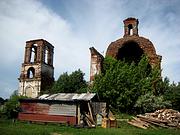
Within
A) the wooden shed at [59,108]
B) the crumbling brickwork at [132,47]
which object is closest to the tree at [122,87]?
the crumbling brickwork at [132,47]

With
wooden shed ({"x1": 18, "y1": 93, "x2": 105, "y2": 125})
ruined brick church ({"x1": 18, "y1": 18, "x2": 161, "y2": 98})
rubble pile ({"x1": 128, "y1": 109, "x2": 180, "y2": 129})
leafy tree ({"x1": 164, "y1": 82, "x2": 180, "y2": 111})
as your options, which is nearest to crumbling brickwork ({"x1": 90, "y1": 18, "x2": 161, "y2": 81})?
ruined brick church ({"x1": 18, "y1": 18, "x2": 161, "y2": 98})

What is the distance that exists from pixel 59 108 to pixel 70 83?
11635 mm

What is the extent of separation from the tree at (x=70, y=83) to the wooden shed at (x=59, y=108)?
9652 mm

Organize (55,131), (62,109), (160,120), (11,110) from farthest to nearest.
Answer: (11,110) < (62,109) < (160,120) < (55,131)

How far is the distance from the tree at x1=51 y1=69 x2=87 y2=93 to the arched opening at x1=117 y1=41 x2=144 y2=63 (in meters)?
6.11

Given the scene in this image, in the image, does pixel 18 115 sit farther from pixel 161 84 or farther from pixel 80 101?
pixel 161 84

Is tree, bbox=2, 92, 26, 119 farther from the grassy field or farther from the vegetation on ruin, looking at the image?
the vegetation on ruin

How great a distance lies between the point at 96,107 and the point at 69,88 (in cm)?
1094

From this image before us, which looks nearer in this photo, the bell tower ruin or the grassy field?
the grassy field

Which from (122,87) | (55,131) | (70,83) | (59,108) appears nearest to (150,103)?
(122,87)

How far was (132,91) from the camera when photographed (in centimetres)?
2930

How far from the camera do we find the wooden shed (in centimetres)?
2261

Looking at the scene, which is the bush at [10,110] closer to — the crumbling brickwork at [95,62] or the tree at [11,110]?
the tree at [11,110]

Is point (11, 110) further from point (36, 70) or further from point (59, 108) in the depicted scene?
point (36, 70)
